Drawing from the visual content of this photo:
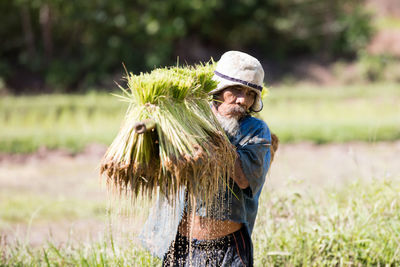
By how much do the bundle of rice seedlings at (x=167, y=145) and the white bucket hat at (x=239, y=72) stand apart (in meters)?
0.20

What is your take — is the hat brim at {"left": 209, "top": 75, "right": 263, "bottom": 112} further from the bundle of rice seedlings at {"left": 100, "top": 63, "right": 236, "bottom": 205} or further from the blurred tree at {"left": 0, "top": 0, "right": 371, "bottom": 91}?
the blurred tree at {"left": 0, "top": 0, "right": 371, "bottom": 91}

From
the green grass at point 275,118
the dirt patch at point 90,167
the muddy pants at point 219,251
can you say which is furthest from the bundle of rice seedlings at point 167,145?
the green grass at point 275,118

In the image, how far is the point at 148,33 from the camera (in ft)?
62.8

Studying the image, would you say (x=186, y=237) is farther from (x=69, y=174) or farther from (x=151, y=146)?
(x=69, y=174)

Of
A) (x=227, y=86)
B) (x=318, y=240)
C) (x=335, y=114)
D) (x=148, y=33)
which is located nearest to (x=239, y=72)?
(x=227, y=86)

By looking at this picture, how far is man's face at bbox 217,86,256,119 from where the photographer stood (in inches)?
98.7

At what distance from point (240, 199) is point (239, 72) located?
2.04 feet

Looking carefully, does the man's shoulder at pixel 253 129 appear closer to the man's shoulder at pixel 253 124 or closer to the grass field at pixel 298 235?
the man's shoulder at pixel 253 124

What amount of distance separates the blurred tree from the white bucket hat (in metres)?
15.7

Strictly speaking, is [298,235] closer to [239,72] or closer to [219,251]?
[219,251]

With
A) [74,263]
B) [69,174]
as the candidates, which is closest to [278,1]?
[69,174]

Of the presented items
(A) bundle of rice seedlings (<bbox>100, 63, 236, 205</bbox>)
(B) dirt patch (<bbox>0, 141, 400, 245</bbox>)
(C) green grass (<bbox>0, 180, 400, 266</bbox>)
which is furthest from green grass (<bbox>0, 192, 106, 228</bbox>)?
(A) bundle of rice seedlings (<bbox>100, 63, 236, 205</bbox>)

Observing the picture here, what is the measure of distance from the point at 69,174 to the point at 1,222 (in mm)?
3023

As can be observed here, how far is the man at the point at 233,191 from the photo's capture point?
244cm
